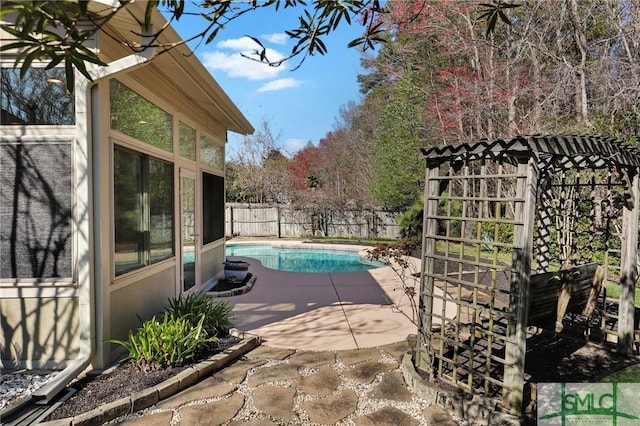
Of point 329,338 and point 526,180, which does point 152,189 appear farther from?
point 526,180

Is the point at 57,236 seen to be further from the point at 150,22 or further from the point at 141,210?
the point at 150,22

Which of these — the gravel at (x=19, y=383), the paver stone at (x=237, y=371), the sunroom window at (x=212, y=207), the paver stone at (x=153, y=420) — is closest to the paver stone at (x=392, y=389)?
the paver stone at (x=237, y=371)

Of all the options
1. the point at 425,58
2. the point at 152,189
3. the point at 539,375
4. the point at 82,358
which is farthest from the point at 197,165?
the point at 425,58

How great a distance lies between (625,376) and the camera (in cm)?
342

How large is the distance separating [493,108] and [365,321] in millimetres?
9141

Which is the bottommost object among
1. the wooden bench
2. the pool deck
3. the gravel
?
the pool deck

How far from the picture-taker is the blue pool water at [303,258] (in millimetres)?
11451

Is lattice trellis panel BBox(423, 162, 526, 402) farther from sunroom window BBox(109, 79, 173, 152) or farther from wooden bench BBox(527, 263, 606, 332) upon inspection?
sunroom window BBox(109, 79, 173, 152)

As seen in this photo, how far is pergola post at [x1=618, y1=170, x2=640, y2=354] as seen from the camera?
12.7 ft

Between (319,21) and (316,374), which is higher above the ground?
(319,21)

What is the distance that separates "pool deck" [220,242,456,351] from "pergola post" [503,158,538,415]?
1253 mm

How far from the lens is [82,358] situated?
334 centimetres

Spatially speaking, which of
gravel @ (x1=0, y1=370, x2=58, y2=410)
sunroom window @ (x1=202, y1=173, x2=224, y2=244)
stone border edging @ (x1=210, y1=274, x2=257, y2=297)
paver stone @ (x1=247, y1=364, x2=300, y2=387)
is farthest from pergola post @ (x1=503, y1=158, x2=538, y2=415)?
sunroom window @ (x1=202, y1=173, x2=224, y2=244)

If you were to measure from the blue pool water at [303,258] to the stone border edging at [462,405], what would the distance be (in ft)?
24.7
